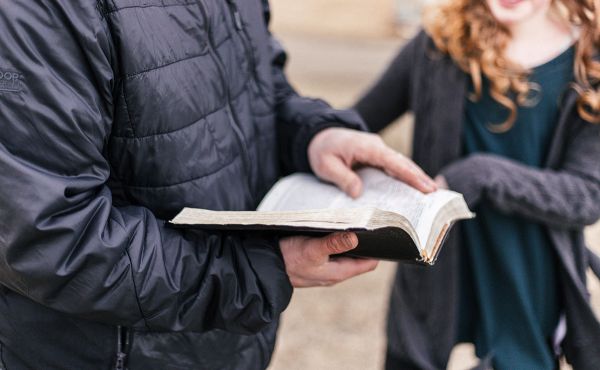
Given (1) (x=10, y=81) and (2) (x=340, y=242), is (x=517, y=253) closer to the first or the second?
(2) (x=340, y=242)

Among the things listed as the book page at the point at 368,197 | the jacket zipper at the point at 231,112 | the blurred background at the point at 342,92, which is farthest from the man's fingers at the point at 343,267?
the blurred background at the point at 342,92

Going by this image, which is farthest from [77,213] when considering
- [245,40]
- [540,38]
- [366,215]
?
[540,38]

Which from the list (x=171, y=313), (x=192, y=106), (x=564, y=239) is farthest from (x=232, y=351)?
(x=564, y=239)

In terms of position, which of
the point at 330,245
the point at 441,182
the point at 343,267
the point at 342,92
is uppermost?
the point at 330,245

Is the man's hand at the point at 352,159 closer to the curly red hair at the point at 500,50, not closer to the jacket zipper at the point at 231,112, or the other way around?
the jacket zipper at the point at 231,112

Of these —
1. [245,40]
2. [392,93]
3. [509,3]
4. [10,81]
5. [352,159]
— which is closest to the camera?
[10,81]

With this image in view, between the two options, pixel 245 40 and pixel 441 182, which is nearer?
pixel 245 40

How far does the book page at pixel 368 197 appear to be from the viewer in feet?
4.08

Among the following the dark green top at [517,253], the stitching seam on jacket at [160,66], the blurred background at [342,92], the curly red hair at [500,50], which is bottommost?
the blurred background at [342,92]

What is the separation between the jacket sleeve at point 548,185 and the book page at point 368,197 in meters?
0.29

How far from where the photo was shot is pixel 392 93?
6.25 feet

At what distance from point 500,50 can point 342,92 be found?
3.98m

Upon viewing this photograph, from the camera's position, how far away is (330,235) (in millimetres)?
1088

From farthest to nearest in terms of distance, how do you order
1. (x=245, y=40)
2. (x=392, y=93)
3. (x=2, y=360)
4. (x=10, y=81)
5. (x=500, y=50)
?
(x=392, y=93) → (x=500, y=50) → (x=245, y=40) → (x=2, y=360) → (x=10, y=81)
